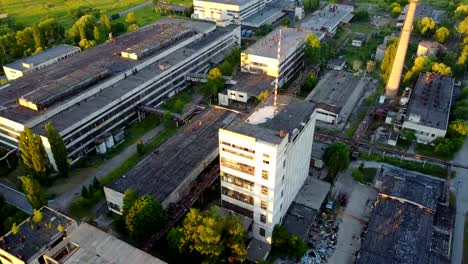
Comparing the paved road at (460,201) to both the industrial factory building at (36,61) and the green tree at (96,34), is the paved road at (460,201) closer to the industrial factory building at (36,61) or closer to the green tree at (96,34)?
the industrial factory building at (36,61)

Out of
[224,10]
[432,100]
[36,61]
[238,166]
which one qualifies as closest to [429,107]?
[432,100]

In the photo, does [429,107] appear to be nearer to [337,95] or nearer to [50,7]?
[337,95]

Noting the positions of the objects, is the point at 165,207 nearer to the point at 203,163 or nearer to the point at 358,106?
the point at 203,163

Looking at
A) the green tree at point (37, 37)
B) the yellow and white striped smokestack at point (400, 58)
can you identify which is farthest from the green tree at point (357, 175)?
the green tree at point (37, 37)

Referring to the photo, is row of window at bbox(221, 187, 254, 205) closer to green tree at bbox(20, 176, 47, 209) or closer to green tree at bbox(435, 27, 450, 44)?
green tree at bbox(20, 176, 47, 209)

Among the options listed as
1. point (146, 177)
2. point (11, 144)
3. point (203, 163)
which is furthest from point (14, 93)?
point (203, 163)

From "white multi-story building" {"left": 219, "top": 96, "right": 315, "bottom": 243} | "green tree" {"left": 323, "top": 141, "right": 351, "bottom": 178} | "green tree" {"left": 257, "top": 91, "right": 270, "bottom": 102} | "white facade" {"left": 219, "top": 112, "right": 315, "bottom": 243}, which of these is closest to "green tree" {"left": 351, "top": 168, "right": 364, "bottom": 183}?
"green tree" {"left": 323, "top": 141, "right": 351, "bottom": 178}
